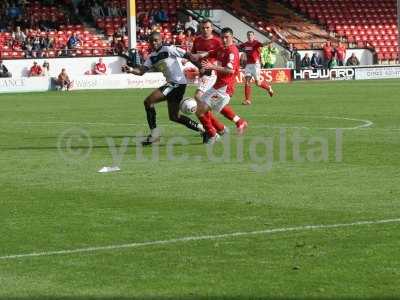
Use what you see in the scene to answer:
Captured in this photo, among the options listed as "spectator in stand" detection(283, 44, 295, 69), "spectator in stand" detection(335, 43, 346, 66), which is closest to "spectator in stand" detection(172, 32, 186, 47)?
"spectator in stand" detection(283, 44, 295, 69)

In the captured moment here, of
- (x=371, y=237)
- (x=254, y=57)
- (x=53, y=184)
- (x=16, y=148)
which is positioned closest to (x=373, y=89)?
(x=254, y=57)

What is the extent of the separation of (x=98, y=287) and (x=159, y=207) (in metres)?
3.85

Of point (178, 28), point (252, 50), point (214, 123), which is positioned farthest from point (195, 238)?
point (178, 28)

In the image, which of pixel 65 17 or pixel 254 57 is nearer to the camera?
pixel 254 57

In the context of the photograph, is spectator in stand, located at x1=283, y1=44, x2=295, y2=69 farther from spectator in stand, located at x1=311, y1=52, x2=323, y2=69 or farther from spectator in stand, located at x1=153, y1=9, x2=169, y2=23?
spectator in stand, located at x1=153, y1=9, x2=169, y2=23

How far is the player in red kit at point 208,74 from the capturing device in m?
20.1

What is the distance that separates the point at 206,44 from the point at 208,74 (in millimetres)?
918

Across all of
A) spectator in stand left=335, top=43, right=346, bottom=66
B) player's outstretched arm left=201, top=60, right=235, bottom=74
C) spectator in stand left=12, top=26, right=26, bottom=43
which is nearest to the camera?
player's outstretched arm left=201, top=60, right=235, bottom=74

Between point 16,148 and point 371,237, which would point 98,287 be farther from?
point 16,148

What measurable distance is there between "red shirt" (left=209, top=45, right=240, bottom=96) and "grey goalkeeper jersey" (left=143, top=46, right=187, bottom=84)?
0.77 m

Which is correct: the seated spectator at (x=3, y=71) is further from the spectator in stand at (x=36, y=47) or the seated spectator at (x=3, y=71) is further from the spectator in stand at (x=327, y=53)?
the spectator in stand at (x=327, y=53)

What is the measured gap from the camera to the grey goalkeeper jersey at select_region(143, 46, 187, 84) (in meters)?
19.9

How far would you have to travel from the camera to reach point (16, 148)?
1927 cm

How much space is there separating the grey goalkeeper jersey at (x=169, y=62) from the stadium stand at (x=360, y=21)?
1612 inches
